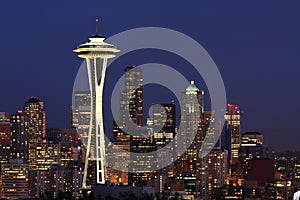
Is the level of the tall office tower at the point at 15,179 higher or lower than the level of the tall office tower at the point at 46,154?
lower

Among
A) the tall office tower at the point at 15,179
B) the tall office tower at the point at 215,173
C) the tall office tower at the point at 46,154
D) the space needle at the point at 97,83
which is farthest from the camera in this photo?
the tall office tower at the point at 46,154

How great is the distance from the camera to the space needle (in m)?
60.3

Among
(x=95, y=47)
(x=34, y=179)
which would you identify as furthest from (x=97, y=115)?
(x=34, y=179)

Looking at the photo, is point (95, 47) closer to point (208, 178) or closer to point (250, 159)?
point (208, 178)

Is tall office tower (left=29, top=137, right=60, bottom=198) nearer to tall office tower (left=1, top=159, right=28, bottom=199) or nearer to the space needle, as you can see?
tall office tower (left=1, top=159, right=28, bottom=199)

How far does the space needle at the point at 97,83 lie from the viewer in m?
60.3

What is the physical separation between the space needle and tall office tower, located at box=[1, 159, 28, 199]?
12.4m

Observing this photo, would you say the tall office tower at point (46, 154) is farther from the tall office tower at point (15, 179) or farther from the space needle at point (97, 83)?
the space needle at point (97, 83)

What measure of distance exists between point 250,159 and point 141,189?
38979mm

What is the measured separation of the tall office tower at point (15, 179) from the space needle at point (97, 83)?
12.4 m

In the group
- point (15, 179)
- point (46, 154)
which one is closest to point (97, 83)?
point (15, 179)

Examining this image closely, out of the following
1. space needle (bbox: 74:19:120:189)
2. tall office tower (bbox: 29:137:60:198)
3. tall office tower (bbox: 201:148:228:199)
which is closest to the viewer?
space needle (bbox: 74:19:120:189)

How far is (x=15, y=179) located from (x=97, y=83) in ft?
71.1

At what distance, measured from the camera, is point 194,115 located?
9119cm
